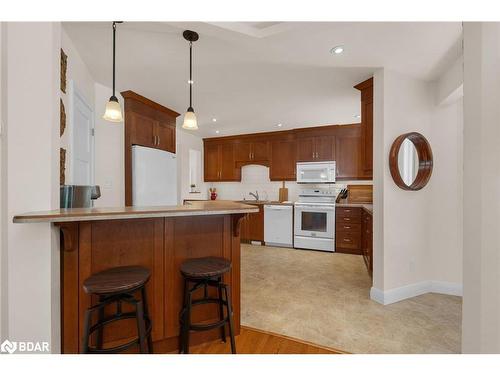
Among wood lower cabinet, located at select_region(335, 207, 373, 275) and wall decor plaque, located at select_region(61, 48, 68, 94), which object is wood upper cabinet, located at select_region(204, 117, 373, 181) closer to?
wood lower cabinet, located at select_region(335, 207, 373, 275)

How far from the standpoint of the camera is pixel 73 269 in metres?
1.30

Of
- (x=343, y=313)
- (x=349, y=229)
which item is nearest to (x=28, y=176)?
(x=343, y=313)

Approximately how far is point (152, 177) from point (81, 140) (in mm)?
1003

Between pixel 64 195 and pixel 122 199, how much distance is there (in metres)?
1.46

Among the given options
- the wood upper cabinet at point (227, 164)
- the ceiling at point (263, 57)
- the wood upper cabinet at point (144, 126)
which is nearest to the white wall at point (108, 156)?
the wood upper cabinet at point (144, 126)

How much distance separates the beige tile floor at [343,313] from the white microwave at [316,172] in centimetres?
180

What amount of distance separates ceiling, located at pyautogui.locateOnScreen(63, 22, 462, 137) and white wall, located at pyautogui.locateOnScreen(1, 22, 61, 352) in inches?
27.3

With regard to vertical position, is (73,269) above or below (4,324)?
above

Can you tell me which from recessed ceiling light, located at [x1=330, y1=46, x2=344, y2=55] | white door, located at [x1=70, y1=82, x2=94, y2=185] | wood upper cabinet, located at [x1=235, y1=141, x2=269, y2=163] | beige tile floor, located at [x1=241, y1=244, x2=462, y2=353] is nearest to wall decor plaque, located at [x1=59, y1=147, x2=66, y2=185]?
white door, located at [x1=70, y1=82, x2=94, y2=185]

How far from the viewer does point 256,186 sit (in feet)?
17.6

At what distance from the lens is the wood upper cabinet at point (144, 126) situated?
293cm

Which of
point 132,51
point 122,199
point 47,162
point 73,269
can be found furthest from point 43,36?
point 122,199
